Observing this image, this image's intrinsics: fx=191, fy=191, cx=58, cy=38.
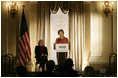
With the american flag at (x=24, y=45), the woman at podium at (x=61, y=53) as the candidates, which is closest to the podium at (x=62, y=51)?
the woman at podium at (x=61, y=53)

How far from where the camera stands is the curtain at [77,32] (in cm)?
728

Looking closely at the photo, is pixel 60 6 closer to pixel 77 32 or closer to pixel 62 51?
pixel 77 32

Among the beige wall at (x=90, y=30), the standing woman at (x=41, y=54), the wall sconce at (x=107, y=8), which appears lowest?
the standing woman at (x=41, y=54)

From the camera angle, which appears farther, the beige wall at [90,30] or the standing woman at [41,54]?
the beige wall at [90,30]

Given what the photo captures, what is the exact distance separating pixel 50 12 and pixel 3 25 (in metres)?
1.85

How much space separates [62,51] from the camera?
Result: 24.0ft

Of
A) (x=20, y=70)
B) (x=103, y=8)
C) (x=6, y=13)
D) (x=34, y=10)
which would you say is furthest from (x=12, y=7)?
(x=20, y=70)

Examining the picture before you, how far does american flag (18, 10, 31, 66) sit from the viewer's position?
6.80m

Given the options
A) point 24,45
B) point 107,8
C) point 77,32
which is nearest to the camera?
point 24,45

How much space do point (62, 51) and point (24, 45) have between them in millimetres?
1472

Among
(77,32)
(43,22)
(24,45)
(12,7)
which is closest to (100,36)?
(77,32)

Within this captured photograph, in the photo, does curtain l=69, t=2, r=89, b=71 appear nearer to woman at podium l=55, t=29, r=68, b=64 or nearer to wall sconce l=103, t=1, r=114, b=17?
woman at podium l=55, t=29, r=68, b=64

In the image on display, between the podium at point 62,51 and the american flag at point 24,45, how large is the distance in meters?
1.12

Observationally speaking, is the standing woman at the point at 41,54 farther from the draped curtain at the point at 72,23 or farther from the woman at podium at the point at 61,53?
the woman at podium at the point at 61,53
